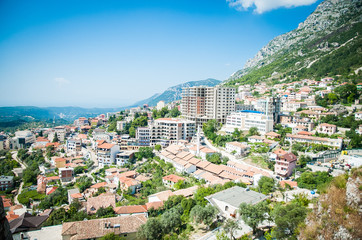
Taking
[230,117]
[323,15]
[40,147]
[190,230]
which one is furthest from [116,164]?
[323,15]

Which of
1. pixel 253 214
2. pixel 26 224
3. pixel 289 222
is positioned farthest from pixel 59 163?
pixel 289 222

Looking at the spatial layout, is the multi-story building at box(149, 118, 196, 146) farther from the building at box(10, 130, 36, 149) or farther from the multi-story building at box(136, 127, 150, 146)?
Answer: the building at box(10, 130, 36, 149)

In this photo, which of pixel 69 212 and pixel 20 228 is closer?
pixel 20 228

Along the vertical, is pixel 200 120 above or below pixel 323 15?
below

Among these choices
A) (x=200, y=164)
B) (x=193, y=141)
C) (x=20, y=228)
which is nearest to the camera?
(x=20, y=228)

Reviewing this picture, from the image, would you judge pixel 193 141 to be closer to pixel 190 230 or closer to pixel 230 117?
pixel 230 117

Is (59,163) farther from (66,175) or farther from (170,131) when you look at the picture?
(170,131)
